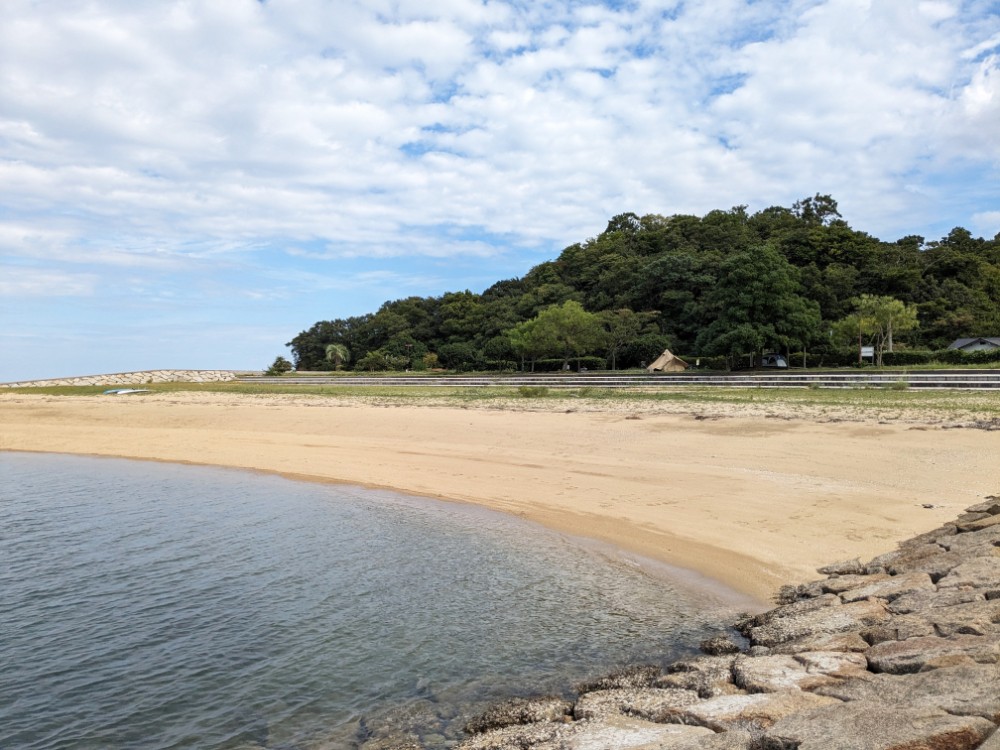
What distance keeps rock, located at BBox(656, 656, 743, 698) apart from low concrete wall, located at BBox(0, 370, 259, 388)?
207ft

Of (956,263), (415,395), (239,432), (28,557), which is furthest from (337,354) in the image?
(28,557)

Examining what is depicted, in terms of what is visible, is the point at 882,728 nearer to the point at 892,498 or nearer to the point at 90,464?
the point at 892,498

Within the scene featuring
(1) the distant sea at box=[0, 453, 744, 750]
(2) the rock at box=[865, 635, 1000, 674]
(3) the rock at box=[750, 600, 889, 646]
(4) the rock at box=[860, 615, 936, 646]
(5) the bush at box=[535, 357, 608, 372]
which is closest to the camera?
(2) the rock at box=[865, 635, 1000, 674]

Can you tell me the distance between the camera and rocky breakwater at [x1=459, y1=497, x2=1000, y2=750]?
3363 mm

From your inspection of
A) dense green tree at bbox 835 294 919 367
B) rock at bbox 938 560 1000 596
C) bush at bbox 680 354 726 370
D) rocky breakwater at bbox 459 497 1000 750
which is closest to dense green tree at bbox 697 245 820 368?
bush at bbox 680 354 726 370

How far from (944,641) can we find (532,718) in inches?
115

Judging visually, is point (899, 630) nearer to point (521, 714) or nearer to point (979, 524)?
point (521, 714)

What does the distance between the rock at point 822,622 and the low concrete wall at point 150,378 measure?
63.1m

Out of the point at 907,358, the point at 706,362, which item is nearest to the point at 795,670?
the point at 907,358

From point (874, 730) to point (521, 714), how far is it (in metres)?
2.61

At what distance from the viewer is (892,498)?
35.8ft

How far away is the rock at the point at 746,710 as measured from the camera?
3.94 meters

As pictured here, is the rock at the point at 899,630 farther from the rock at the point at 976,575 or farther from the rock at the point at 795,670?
the rock at the point at 976,575

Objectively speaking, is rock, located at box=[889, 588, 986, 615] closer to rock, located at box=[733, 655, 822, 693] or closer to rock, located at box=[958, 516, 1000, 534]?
rock, located at box=[733, 655, 822, 693]
